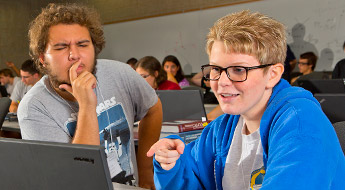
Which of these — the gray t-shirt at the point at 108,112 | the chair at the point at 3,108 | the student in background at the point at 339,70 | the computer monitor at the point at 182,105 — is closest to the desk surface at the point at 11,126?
the chair at the point at 3,108

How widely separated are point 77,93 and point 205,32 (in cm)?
447

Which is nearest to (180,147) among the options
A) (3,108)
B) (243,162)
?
(243,162)

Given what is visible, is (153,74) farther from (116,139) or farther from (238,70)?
(238,70)

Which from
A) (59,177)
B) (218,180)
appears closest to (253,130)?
(218,180)

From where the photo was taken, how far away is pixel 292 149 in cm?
81

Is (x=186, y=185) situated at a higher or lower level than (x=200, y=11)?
lower

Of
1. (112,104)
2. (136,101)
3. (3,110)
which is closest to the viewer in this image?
(112,104)

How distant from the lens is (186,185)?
1.19 metres

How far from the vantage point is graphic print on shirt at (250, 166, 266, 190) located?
105 centimetres

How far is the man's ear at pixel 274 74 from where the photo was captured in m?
1.01

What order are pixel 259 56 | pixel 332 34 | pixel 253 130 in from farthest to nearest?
pixel 332 34 < pixel 253 130 < pixel 259 56

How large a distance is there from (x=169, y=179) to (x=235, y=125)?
0.89ft

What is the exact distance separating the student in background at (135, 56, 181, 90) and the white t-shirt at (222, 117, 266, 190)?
2.43m

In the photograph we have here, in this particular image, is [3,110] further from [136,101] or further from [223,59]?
[223,59]
